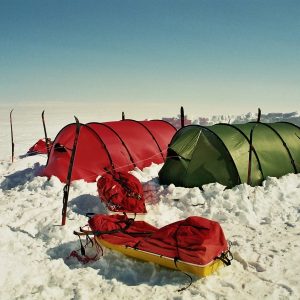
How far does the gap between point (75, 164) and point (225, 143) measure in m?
5.15

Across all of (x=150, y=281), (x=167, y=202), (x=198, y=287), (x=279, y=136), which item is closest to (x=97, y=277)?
(x=150, y=281)

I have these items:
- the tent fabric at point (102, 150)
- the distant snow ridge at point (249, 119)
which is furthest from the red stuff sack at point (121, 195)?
the distant snow ridge at point (249, 119)

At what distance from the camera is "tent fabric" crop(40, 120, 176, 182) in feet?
44.3

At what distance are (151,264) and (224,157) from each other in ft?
18.8

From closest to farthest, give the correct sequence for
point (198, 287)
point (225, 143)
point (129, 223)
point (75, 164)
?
1. point (198, 287)
2. point (129, 223)
3. point (225, 143)
4. point (75, 164)

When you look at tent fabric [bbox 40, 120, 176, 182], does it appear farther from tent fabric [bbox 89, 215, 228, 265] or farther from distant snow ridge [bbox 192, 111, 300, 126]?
distant snow ridge [bbox 192, 111, 300, 126]

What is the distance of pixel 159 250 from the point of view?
23.3ft

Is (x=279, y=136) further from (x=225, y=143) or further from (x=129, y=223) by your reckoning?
(x=129, y=223)

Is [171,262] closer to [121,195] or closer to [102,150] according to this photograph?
[121,195]

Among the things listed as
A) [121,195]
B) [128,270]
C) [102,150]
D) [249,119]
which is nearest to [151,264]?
[128,270]

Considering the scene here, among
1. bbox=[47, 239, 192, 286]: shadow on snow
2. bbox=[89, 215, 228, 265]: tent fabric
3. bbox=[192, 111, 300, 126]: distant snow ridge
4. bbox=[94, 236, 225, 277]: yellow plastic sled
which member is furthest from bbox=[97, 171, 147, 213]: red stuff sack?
bbox=[192, 111, 300, 126]: distant snow ridge

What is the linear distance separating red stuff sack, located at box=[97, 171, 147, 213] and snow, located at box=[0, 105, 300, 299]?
592 millimetres

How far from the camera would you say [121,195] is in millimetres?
10297

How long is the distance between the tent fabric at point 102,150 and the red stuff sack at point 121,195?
2.80m
